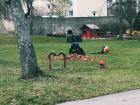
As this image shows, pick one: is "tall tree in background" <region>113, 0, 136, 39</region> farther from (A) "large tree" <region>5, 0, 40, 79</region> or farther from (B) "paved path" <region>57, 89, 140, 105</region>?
(B) "paved path" <region>57, 89, 140, 105</region>

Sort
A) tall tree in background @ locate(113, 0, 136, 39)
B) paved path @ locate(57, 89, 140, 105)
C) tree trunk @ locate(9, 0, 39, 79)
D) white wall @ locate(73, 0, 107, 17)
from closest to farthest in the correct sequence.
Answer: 1. paved path @ locate(57, 89, 140, 105)
2. tree trunk @ locate(9, 0, 39, 79)
3. tall tree in background @ locate(113, 0, 136, 39)
4. white wall @ locate(73, 0, 107, 17)

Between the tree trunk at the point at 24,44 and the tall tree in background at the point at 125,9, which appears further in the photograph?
the tall tree in background at the point at 125,9

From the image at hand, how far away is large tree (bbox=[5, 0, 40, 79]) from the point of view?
16.0m

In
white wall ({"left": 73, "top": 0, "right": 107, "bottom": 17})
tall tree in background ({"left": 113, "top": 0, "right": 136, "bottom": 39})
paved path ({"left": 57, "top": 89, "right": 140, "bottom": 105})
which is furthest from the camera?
white wall ({"left": 73, "top": 0, "right": 107, "bottom": 17})

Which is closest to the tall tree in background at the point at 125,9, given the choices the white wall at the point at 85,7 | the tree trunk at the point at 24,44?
the white wall at the point at 85,7

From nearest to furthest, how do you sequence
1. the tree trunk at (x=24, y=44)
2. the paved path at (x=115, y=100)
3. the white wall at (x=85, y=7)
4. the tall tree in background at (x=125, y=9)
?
the paved path at (x=115, y=100)
the tree trunk at (x=24, y=44)
the tall tree in background at (x=125, y=9)
the white wall at (x=85, y=7)

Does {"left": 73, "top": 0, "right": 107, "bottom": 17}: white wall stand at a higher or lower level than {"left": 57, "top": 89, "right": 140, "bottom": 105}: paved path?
higher

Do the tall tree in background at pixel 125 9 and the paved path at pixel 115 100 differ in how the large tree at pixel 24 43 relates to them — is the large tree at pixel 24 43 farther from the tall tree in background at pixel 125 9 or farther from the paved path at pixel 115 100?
the tall tree in background at pixel 125 9

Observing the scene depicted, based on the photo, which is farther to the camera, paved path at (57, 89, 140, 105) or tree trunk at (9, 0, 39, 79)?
tree trunk at (9, 0, 39, 79)

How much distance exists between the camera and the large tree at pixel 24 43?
16.0m

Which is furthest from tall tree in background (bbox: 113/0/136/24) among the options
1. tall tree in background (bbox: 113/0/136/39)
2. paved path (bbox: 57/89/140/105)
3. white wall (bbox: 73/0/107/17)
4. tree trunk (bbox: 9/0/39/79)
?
paved path (bbox: 57/89/140/105)

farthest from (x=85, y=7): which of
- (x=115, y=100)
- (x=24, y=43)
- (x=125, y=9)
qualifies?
(x=115, y=100)

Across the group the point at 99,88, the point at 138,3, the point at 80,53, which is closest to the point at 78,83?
the point at 99,88

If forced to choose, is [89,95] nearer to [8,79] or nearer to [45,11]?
[8,79]
